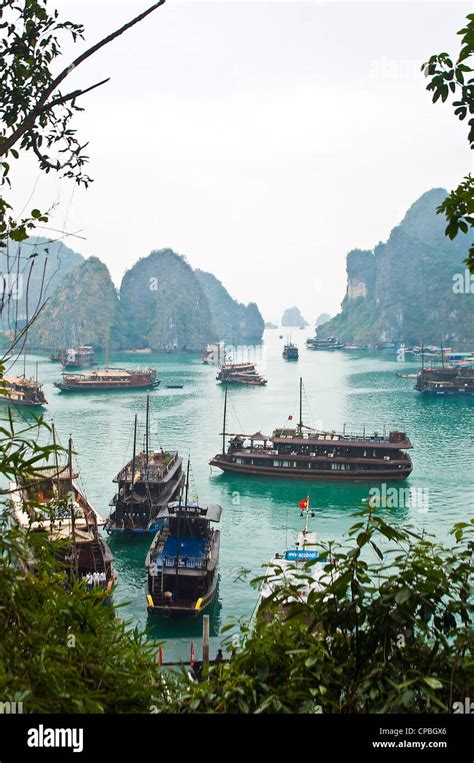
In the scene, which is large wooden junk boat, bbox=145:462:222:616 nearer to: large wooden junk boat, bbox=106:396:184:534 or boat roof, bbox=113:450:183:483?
large wooden junk boat, bbox=106:396:184:534

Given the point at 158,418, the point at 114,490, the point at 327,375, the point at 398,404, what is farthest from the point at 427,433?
the point at 327,375

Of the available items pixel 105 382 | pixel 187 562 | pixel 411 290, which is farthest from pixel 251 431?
pixel 411 290

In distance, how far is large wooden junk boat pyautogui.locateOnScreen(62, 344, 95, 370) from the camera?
38.9 metres

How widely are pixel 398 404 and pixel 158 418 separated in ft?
30.1

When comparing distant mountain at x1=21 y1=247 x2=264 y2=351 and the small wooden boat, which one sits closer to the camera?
the small wooden boat

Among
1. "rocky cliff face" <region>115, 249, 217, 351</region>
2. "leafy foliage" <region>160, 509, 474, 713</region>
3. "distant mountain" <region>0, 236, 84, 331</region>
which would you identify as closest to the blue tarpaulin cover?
"distant mountain" <region>0, 236, 84, 331</region>

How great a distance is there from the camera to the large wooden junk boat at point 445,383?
30531mm

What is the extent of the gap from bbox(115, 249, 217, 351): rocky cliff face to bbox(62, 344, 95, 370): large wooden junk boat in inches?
575

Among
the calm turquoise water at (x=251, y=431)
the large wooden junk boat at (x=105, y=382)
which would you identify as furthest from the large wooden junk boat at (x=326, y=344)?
the large wooden junk boat at (x=105, y=382)

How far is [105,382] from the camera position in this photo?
31.0 metres

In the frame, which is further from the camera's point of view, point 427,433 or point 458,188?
point 427,433
